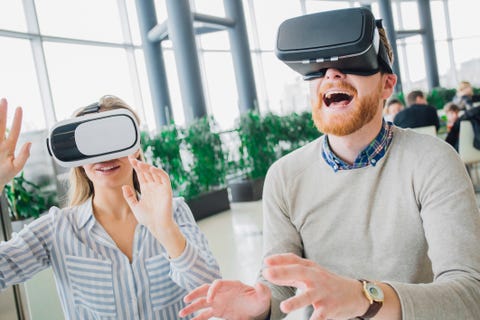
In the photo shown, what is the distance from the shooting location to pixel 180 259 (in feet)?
3.92

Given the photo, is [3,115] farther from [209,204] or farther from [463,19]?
[463,19]

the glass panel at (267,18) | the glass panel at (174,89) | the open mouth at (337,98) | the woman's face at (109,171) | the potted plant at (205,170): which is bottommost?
the potted plant at (205,170)

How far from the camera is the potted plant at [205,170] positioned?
20.6ft

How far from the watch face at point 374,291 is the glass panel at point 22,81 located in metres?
5.87

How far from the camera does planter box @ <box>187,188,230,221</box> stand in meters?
6.18

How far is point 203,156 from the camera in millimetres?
6402

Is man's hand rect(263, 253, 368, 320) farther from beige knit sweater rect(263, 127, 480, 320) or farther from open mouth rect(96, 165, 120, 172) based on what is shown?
open mouth rect(96, 165, 120, 172)

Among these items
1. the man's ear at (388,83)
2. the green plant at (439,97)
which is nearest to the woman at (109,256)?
the man's ear at (388,83)

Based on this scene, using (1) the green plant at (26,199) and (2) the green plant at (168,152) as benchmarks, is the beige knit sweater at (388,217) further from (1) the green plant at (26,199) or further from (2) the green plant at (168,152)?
(2) the green plant at (168,152)

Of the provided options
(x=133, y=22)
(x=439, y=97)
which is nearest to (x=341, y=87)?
(x=133, y=22)

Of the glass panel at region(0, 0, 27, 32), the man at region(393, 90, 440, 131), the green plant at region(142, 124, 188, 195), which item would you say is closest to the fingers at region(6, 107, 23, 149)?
the green plant at region(142, 124, 188, 195)

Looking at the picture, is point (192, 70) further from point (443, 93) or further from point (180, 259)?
point (443, 93)

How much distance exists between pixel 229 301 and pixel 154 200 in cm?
31

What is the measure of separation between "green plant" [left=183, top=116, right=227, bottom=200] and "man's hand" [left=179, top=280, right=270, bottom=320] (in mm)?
5116
